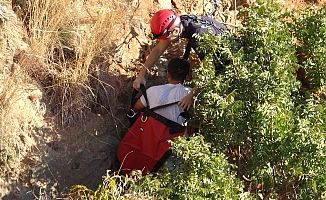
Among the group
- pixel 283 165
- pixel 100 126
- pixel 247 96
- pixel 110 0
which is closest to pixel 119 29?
pixel 110 0

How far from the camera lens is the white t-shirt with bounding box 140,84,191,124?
5.47m

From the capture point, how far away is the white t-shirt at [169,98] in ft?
17.9

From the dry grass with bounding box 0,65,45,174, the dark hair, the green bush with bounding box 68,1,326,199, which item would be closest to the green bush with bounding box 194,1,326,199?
the green bush with bounding box 68,1,326,199

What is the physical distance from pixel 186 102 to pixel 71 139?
1.33m

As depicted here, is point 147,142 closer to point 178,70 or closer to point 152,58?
point 178,70

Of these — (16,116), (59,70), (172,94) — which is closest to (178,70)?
(172,94)

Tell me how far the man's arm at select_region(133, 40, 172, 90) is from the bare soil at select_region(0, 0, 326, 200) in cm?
39

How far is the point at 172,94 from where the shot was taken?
549 centimetres

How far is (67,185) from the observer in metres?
5.73

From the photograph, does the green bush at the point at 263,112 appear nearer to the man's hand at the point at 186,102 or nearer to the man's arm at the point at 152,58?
the man's hand at the point at 186,102

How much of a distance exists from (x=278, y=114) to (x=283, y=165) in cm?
50

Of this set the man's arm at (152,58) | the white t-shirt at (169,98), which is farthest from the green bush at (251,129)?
the man's arm at (152,58)

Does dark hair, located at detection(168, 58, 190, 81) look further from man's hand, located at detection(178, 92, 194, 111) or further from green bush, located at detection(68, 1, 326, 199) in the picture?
green bush, located at detection(68, 1, 326, 199)

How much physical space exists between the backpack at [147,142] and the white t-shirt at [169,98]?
5 cm
